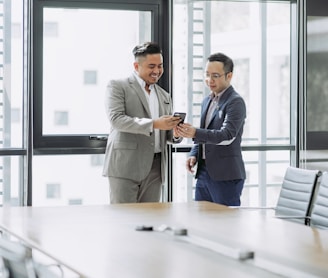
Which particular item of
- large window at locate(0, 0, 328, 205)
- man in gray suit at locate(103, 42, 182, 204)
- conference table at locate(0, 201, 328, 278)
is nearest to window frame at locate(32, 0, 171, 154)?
large window at locate(0, 0, 328, 205)

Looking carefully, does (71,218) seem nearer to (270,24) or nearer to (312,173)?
(312,173)

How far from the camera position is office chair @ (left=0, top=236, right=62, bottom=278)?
279 cm

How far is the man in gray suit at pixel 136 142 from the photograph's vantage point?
5918mm

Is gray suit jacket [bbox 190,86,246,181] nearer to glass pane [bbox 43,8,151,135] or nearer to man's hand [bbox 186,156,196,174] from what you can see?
man's hand [bbox 186,156,196,174]

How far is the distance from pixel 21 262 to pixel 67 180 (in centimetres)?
405

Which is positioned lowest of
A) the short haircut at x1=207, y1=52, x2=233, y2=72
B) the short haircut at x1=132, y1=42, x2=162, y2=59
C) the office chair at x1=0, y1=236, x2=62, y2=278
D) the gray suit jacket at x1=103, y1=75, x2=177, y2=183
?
the office chair at x1=0, y1=236, x2=62, y2=278

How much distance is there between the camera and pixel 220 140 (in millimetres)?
5902

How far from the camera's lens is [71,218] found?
4.40 metres

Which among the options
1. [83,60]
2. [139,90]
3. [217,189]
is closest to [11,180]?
[83,60]

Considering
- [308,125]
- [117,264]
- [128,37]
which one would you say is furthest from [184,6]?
[117,264]

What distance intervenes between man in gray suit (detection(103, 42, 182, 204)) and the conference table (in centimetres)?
101

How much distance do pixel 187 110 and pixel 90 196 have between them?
46.6 inches

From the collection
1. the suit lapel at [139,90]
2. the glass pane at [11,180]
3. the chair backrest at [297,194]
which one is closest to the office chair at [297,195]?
the chair backrest at [297,194]

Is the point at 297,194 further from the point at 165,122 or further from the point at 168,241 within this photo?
the point at 168,241
